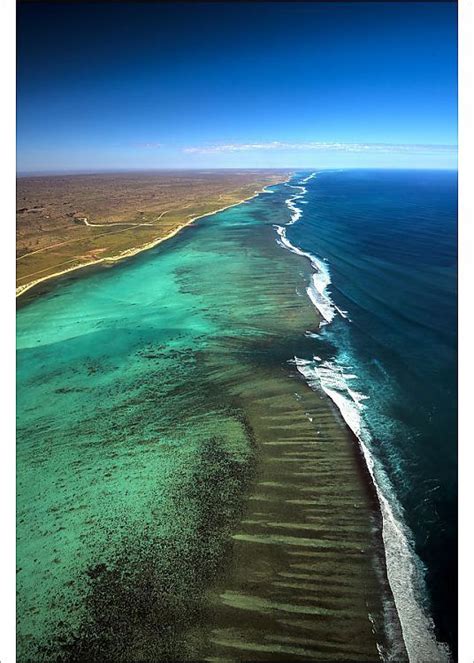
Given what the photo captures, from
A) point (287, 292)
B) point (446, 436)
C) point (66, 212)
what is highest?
point (66, 212)

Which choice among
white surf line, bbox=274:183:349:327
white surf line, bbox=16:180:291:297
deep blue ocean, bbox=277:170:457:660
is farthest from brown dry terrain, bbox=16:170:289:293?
deep blue ocean, bbox=277:170:457:660

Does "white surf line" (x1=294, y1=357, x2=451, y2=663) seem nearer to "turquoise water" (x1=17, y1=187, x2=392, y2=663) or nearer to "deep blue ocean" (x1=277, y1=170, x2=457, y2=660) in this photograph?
"deep blue ocean" (x1=277, y1=170, x2=457, y2=660)

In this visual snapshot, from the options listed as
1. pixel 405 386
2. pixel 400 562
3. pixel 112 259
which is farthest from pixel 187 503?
pixel 112 259

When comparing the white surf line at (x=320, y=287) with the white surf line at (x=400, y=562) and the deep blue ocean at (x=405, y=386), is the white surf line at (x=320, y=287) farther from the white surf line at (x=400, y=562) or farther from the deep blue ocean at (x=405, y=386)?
the white surf line at (x=400, y=562)

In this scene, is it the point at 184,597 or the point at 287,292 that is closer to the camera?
the point at 184,597
